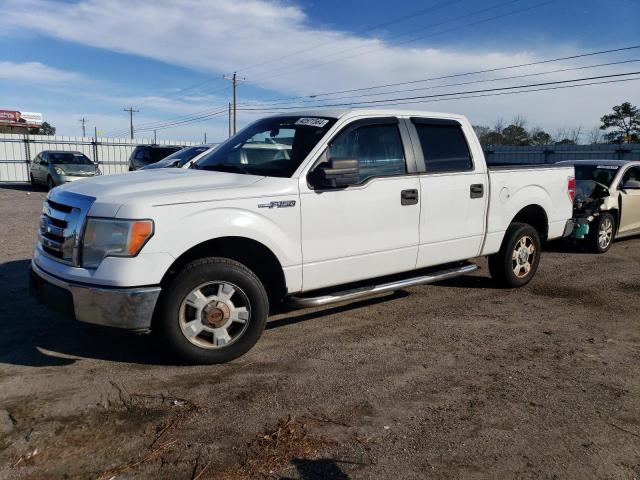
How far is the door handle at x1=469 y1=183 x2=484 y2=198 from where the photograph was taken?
5711mm

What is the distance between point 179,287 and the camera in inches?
153

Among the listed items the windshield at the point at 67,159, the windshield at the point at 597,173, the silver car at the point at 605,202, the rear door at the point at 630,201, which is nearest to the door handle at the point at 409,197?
the silver car at the point at 605,202

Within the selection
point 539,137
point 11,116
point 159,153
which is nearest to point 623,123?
point 539,137

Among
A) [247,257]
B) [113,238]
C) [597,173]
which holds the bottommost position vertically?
[247,257]

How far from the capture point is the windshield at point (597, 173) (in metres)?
9.88

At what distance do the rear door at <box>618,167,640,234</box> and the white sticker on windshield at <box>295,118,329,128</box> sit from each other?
23.2 ft

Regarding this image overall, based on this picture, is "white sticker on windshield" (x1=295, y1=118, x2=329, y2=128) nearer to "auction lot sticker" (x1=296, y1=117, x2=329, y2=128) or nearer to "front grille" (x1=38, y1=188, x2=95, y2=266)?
"auction lot sticker" (x1=296, y1=117, x2=329, y2=128)

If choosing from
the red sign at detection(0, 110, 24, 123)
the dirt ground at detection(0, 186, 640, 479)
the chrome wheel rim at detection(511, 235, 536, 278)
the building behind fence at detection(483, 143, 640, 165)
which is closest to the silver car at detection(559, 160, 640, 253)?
the chrome wheel rim at detection(511, 235, 536, 278)

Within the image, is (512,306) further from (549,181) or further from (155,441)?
(155,441)

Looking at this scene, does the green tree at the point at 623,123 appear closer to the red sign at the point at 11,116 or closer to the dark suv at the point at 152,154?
the dark suv at the point at 152,154

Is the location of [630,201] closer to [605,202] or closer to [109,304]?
[605,202]

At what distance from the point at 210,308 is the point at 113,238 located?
33.9 inches

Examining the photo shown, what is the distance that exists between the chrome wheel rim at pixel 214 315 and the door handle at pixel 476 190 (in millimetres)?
2817

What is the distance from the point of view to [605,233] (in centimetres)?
936
